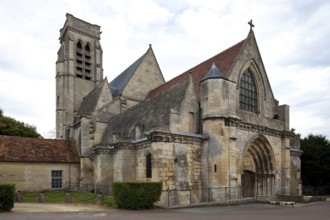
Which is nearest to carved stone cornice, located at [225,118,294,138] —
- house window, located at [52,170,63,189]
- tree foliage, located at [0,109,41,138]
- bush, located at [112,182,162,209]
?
bush, located at [112,182,162,209]

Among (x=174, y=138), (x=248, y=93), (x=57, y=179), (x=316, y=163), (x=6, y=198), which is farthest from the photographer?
(x=316, y=163)

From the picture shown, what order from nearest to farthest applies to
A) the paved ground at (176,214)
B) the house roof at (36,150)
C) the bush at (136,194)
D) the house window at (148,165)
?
the paved ground at (176,214)
the bush at (136,194)
the house window at (148,165)
the house roof at (36,150)

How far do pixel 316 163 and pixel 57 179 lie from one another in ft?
89.7

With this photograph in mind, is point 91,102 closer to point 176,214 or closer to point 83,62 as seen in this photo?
point 83,62

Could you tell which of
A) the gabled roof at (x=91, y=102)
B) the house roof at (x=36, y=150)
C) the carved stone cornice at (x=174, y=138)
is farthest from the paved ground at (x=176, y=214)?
the gabled roof at (x=91, y=102)

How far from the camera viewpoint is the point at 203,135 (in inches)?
867

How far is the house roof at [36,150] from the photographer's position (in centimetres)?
2920

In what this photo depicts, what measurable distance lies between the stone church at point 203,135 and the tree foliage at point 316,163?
20.8 feet

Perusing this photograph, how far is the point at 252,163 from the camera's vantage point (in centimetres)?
2545

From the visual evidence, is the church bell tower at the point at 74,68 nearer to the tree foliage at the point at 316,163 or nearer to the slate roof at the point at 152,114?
the slate roof at the point at 152,114

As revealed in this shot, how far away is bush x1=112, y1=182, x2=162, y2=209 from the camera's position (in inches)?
678

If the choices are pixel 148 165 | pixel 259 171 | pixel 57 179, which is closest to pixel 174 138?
pixel 148 165

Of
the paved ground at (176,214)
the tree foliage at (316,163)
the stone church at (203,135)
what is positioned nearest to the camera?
the paved ground at (176,214)

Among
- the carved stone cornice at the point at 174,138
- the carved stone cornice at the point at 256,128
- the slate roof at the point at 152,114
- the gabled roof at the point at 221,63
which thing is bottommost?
the carved stone cornice at the point at 174,138
